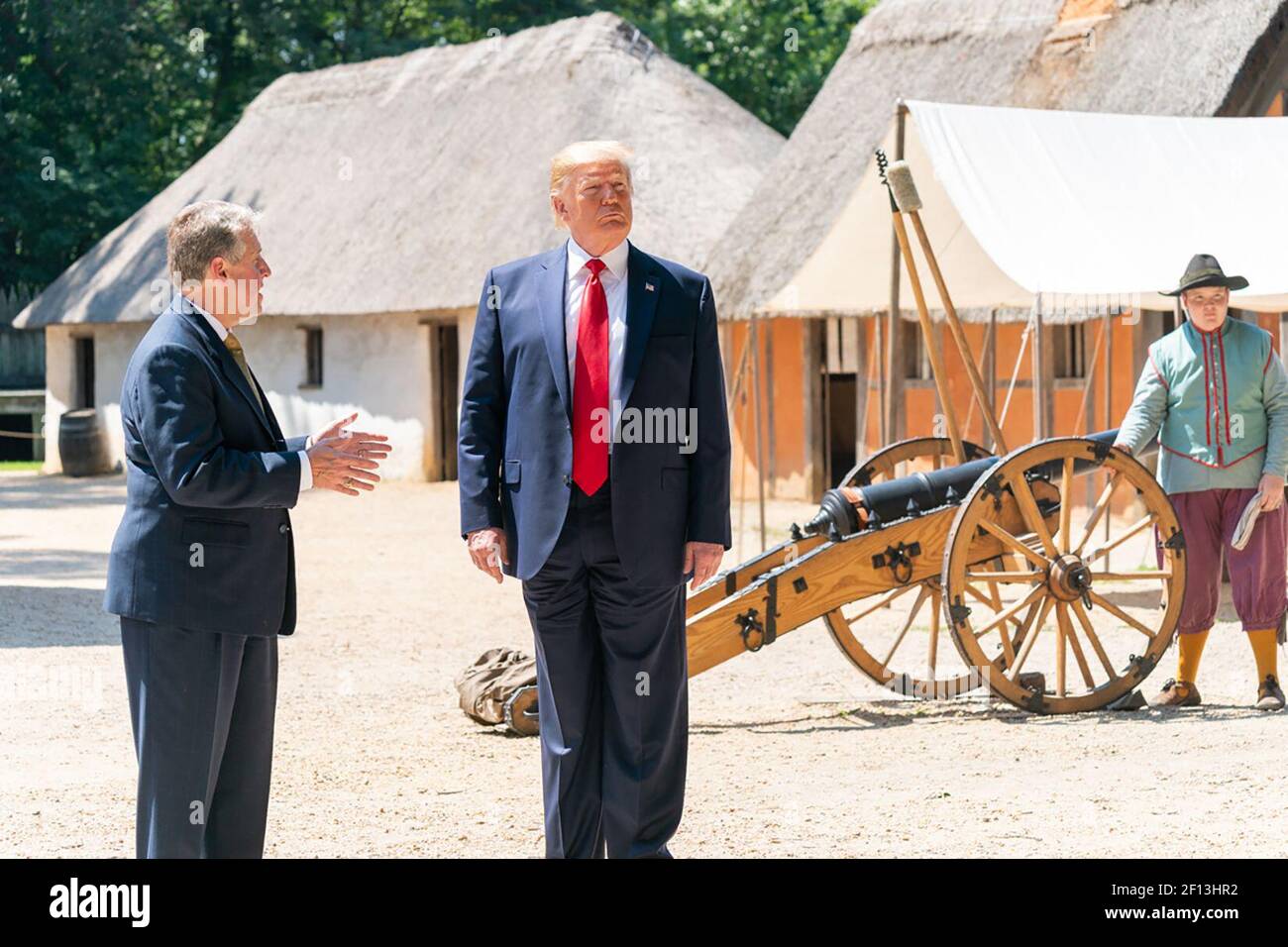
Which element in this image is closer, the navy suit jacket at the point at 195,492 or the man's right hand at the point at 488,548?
the navy suit jacket at the point at 195,492

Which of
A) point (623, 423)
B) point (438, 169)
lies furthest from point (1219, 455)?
point (438, 169)

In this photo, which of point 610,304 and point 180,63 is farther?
point 180,63

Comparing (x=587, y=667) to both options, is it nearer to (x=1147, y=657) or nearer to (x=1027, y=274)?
(x=1147, y=657)

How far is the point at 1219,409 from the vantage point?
645 cm

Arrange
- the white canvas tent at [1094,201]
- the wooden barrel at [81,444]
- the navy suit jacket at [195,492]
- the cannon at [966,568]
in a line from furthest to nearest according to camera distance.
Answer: the wooden barrel at [81,444], the white canvas tent at [1094,201], the cannon at [966,568], the navy suit jacket at [195,492]

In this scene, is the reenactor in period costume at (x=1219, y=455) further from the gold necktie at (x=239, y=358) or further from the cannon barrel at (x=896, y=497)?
the gold necktie at (x=239, y=358)

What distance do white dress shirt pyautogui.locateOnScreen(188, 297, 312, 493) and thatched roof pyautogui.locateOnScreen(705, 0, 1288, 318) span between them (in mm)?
10532

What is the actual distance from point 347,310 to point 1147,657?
46.5 ft

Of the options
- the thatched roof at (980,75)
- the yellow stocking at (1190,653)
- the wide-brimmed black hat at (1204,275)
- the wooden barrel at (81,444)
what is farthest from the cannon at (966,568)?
the wooden barrel at (81,444)

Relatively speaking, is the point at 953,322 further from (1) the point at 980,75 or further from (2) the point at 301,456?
(1) the point at 980,75

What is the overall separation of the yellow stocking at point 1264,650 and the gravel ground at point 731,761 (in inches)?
7.1

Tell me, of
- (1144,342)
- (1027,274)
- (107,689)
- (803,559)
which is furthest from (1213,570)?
(1144,342)

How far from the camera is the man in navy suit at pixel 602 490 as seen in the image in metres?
3.80

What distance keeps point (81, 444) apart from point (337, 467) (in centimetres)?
1797
